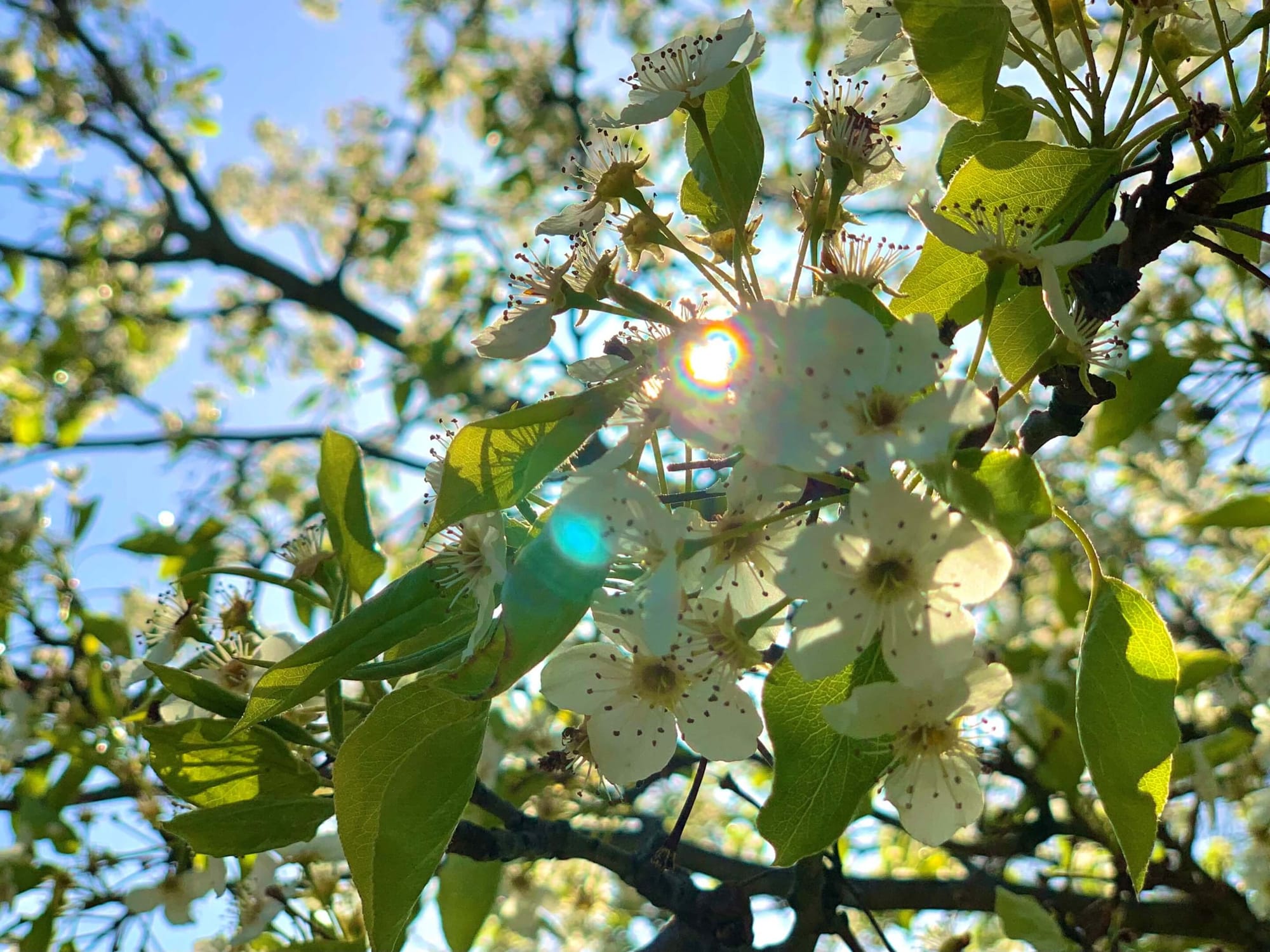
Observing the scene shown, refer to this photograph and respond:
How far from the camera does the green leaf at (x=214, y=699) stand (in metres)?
1.11

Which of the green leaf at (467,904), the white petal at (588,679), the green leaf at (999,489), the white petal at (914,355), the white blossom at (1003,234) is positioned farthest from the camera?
the green leaf at (467,904)

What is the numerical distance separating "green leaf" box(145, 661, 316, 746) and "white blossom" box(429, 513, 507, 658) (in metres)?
0.27

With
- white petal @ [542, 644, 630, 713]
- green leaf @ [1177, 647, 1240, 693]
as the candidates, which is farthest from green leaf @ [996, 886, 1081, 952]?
white petal @ [542, 644, 630, 713]

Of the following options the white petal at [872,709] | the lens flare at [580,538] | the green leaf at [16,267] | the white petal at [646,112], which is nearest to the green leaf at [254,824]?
the lens flare at [580,538]

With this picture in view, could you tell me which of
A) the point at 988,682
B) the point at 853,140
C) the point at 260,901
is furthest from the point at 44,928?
the point at 853,140

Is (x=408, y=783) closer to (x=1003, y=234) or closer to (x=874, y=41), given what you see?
(x=1003, y=234)

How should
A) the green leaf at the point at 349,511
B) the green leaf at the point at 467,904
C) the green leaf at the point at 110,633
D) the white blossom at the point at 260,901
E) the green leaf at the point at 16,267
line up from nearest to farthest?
the green leaf at the point at 349,511 < the green leaf at the point at 467,904 < the white blossom at the point at 260,901 < the green leaf at the point at 110,633 < the green leaf at the point at 16,267

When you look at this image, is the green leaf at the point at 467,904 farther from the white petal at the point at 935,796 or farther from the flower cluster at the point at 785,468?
the white petal at the point at 935,796

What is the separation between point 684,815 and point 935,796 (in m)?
0.26

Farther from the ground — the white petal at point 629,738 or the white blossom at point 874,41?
the white blossom at point 874,41

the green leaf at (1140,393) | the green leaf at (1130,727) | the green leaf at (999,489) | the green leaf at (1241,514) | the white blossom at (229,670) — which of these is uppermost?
the green leaf at (1140,393)

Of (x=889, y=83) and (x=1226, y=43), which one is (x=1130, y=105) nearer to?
(x=1226, y=43)

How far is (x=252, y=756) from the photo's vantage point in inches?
45.9

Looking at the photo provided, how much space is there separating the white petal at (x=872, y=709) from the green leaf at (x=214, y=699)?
2.09 feet
